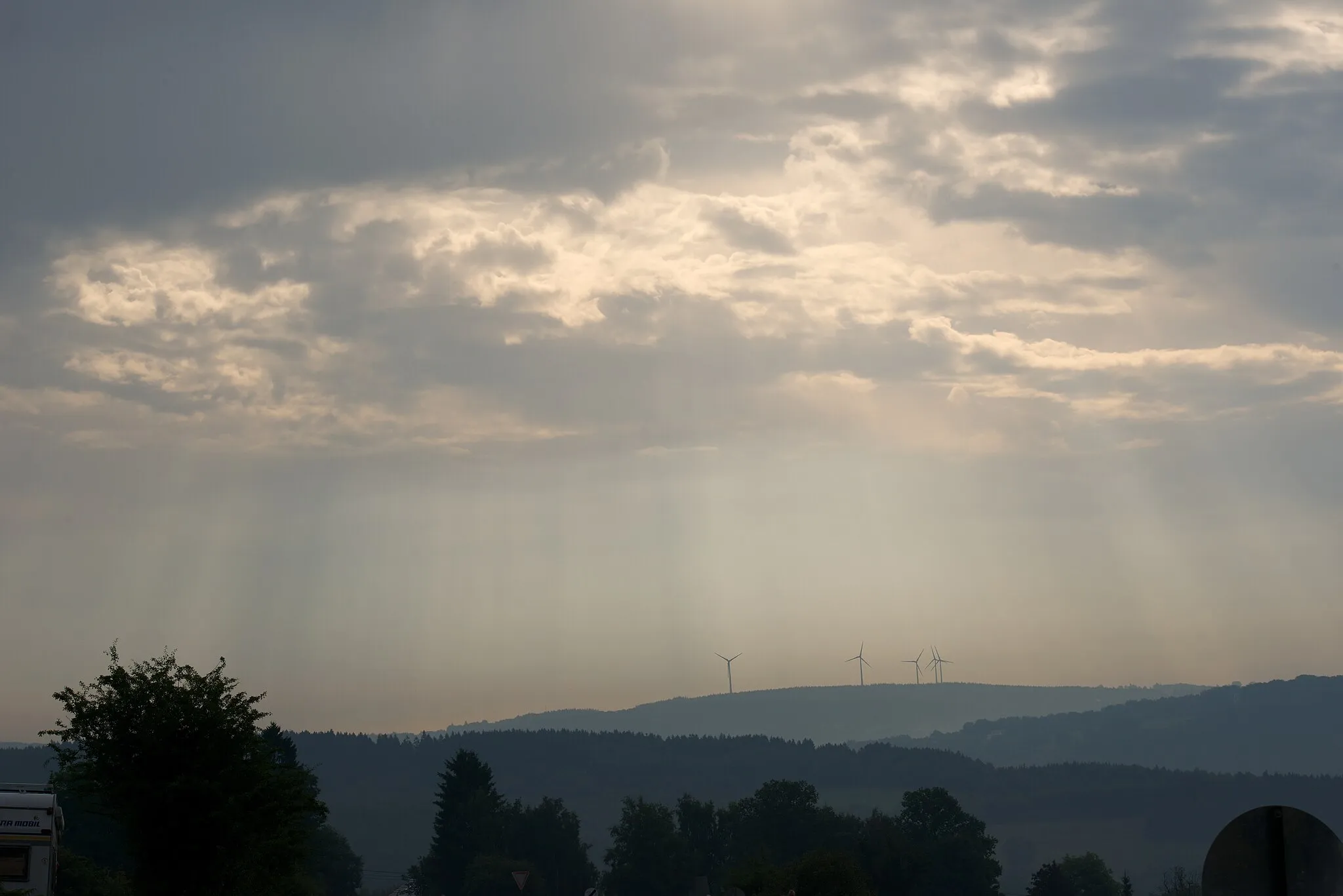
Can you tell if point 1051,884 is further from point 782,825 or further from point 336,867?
point 336,867

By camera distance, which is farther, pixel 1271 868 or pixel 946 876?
pixel 946 876

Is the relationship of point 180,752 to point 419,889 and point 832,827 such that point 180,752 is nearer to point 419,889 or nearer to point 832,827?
point 419,889

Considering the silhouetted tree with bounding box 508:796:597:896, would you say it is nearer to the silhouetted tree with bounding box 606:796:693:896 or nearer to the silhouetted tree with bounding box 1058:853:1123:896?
the silhouetted tree with bounding box 606:796:693:896

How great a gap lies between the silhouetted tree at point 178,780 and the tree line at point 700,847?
113 meters

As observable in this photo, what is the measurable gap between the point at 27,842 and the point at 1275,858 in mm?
34996

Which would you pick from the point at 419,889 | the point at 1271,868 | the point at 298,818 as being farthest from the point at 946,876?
the point at 1271,868

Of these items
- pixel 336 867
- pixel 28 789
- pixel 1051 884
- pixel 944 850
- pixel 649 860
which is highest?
pixel 28 789

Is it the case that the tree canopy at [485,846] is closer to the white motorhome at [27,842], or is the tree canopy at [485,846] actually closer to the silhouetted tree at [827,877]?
the silhouetted tree at [827,877]

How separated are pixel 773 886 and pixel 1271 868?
79.8 metres

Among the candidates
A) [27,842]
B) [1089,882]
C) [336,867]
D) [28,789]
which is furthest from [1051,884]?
[27,842]

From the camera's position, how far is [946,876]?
172 m

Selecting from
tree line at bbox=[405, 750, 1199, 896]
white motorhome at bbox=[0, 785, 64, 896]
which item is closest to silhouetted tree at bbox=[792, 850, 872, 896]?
tree line at bbox=[405, 750, 1199, 896]

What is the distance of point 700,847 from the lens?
196 meters

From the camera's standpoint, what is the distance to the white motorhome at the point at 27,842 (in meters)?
37.4
